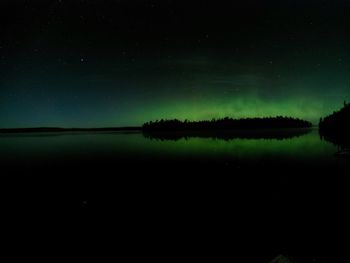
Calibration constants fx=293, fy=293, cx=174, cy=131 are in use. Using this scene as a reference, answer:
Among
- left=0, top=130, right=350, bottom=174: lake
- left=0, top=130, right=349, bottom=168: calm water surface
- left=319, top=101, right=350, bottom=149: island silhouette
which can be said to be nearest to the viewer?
left=0, top=130, right=350, bottom=174: lake

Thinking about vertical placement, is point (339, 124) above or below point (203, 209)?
above

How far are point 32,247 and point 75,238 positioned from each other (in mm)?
1859

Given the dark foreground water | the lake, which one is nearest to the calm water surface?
the lake

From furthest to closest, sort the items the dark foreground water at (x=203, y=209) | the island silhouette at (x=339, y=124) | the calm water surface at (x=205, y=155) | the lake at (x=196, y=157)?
the island silhouette at (x=339, y=124)
the calm water surface at (x=205, y=155)
the lake at (x=196, y=157)
the dark foreground water at (x=203, y=209)

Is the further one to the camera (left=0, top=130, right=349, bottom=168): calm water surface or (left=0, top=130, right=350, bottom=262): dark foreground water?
(left=0, top=130, right=349, bottom=168): calm water surface

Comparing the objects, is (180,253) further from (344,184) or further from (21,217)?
(344,184)

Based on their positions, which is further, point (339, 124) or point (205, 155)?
point (339, 124)

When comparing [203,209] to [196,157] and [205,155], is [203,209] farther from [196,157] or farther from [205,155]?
[205,155]

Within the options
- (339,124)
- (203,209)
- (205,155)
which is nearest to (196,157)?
(205,155)

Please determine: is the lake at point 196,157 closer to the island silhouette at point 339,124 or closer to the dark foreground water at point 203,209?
the dark foreground water at point 203,209

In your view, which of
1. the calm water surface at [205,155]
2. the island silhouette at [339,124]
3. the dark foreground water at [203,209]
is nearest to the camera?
the dark foreground water at [203,209]

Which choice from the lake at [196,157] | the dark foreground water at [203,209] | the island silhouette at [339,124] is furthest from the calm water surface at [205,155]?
the island silhouette at [339,124]

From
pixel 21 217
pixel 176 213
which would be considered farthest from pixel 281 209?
pixel 21 217

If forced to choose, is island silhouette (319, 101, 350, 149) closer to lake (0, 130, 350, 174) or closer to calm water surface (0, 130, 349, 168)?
calm water surface (0, 130, 349, 168)
